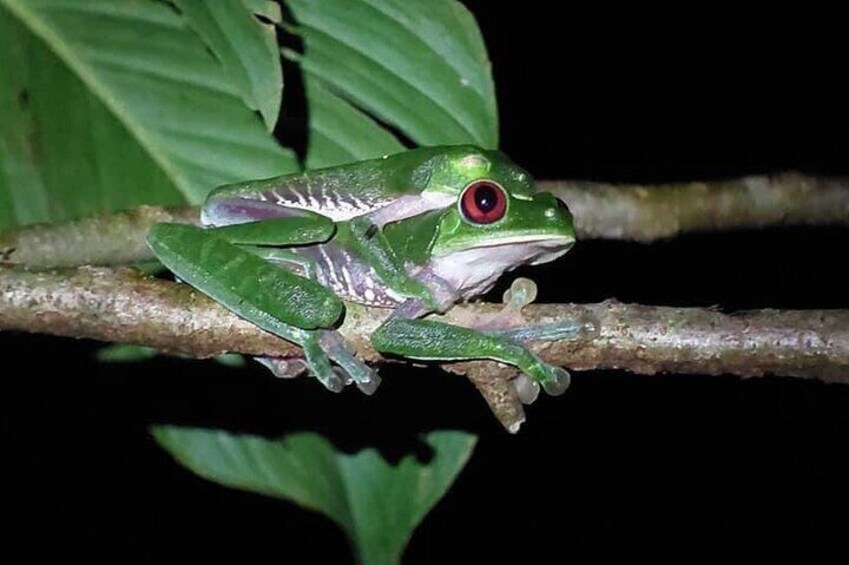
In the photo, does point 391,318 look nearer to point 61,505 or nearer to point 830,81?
point 61,505

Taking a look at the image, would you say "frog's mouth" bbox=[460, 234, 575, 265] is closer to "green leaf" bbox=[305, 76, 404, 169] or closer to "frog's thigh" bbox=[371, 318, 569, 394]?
"frog's thigh" bbox=[371, 318, 569, 394]

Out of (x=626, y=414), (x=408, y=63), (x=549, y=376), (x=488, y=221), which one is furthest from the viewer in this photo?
(x=626, y=414)

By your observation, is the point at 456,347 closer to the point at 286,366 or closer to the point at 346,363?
the point at 346,363

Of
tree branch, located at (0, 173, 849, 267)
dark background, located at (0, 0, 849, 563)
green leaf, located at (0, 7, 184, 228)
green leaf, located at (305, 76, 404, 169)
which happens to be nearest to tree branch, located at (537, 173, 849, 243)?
tree branch, located at (0, 173, 849, 267)

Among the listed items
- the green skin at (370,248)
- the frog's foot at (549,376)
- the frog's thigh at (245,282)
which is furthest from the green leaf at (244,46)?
the frog's foot at (549,376)

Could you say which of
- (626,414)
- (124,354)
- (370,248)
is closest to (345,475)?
(124,354)

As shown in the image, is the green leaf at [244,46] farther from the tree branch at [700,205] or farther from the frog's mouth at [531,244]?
the tree branch at [700,205]

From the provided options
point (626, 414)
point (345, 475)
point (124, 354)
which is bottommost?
point (626, 414)
